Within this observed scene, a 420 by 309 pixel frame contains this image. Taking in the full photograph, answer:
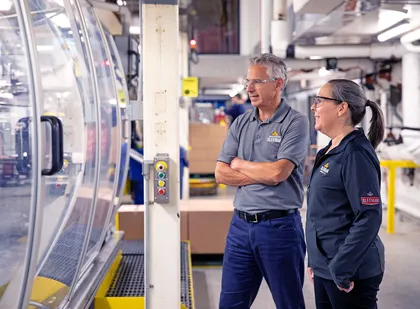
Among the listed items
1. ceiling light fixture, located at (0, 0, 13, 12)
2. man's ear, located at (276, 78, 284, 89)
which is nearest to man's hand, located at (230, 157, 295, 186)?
man's ear, located at (276, 78, 284, 89)

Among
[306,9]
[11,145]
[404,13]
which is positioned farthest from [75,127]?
[404,13]

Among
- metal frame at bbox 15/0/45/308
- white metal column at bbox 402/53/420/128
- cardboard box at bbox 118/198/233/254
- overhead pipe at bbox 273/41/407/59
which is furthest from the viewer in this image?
overhead pipe at bbox 273/41/407/59

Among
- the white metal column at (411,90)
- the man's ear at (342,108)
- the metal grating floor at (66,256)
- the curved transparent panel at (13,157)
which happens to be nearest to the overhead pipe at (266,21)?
the white metal column at (411,90)

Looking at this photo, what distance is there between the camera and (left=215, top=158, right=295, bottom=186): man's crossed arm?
253 cm

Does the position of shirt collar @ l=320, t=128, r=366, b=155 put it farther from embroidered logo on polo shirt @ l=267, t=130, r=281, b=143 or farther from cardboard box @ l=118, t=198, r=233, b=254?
cardboard box @ l=118, t=198, r=233, b=254

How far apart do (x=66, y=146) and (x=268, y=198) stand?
101cm

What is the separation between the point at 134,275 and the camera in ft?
12.6

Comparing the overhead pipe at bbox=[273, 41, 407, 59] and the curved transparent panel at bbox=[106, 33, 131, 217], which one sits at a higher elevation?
the overhead pipe at bbox=[273, 41, 407, 59]

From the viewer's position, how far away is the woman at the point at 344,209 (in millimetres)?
1971

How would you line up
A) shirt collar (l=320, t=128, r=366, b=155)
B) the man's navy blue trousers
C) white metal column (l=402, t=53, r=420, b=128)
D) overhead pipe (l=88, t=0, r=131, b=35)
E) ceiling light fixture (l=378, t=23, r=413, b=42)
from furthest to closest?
white metal column (l=402, t=53, r=420, b=128) → ceiling light fixture (l=378, t=23, r=413, b=42) → overhead pipe (l=88, t=0, r=131, b=35) → the man's navy blue trousers → shirt collar (l=320, t=128, r=366, b=155)

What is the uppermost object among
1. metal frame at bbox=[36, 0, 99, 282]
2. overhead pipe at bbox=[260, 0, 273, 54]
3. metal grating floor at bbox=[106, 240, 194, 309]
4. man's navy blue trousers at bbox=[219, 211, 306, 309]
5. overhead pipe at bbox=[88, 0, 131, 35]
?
overhead pipe at bbox=[260, 0, 273, 54]

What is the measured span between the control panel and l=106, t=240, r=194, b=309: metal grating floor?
909mm

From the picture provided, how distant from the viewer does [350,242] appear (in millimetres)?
1960

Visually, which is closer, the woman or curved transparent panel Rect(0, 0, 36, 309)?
curved transparent panel Rect(0, 0, 36, 309)
